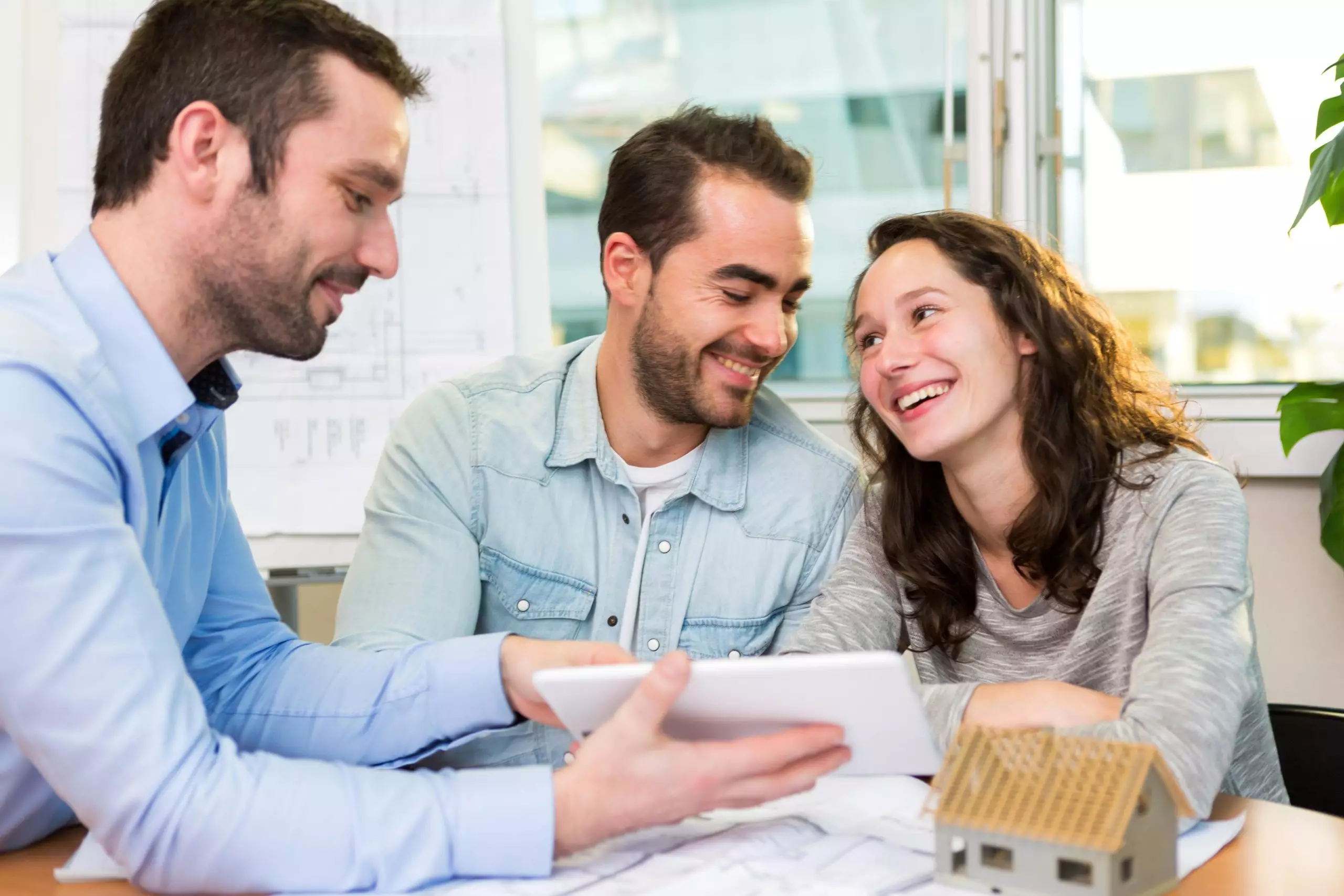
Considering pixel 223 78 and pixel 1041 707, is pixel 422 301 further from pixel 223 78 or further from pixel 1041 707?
pixel 1041 707

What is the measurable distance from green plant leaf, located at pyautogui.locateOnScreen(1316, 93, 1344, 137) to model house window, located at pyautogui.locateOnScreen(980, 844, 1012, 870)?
1.59 metres

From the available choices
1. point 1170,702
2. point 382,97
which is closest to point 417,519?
point 382,97

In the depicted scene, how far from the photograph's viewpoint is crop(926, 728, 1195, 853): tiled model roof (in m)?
0.83

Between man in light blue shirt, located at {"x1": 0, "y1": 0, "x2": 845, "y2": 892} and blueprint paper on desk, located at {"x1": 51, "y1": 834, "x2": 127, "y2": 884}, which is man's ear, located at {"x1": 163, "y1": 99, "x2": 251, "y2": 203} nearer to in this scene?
man in light blue shirt, located at {"x1": 0, "y1": 0, "x2": 845, "y2": 892}

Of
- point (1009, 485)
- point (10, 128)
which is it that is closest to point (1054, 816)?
point (1009, 485)

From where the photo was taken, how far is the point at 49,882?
3.23 feet

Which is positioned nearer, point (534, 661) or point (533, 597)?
point (534, 661)

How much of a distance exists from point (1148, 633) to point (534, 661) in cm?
66

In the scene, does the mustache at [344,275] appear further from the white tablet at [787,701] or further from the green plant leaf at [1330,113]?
the green plant leaf at [1330,113]

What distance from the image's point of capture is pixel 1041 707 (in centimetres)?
123

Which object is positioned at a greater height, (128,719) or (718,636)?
(128,719)

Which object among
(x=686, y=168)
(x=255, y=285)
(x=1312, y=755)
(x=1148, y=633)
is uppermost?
(x=686, y=168)

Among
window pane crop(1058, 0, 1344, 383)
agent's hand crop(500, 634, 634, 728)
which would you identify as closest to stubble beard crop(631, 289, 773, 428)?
agent's hand crop(500, 634, 634, 728)

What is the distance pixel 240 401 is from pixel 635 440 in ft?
3.06
